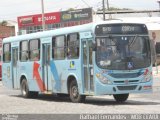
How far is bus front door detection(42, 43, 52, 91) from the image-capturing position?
21.6 meters

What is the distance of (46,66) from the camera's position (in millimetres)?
21750

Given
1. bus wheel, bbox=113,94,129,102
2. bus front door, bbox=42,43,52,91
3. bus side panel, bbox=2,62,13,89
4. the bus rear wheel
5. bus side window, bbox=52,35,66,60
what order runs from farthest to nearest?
bus side panel, bbox=2,62,13,89
the bus rear wheel
bus front door, bbox=42,43,52,91
bus side window, bbox=52,35,66,60
bus wheel, bbox=113,94,129,102

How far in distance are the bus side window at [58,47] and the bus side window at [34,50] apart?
1515mm

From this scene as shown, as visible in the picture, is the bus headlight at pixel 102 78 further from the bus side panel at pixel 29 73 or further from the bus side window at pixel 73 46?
the bus side panel at pixel 29 73

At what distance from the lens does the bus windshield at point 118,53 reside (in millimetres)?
18000

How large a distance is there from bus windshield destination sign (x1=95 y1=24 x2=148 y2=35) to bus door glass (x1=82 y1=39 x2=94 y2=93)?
21.9 inches

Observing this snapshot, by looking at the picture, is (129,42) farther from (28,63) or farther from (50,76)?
(28,63)

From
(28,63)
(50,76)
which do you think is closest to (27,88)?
(28,63)

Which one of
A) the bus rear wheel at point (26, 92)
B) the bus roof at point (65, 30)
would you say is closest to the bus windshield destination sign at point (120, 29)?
the bus roof at point (65, 30)

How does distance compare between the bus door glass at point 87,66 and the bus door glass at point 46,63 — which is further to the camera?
the bus door glass at point 46,63

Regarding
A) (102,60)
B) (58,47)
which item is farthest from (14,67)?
(102,60)

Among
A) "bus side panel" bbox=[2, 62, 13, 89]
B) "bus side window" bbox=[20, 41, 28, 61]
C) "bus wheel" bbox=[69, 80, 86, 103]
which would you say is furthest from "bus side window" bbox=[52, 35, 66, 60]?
"bus side panel" bbox=[2, 62, 13, 89]

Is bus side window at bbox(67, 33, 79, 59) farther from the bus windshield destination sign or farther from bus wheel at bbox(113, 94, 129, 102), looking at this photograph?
bus wheel at bbox(113, 94, 129, 102)

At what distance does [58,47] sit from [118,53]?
333 cm
